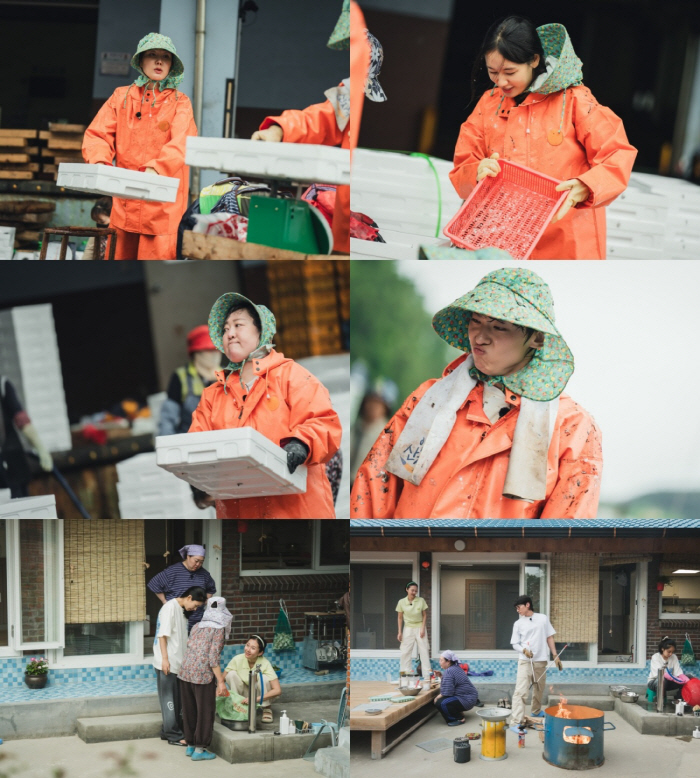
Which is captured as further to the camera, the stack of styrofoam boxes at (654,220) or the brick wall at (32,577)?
the brick wall at (32,577)

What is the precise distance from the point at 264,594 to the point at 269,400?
117cm

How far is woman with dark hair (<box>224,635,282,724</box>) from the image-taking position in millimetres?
5738

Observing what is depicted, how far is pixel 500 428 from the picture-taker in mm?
5219

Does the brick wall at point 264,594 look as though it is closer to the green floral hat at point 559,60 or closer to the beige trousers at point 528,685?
the beige trousers at point 528,685

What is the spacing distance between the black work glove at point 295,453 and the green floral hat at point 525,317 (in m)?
0.97

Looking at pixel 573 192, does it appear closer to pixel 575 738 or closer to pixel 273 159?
pixel 273 159

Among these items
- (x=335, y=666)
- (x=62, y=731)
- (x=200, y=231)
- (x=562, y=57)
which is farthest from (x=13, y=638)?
(x=562, y=57)

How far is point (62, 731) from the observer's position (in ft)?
18.6

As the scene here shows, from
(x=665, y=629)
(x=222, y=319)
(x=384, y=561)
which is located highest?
(x=222, y=319)

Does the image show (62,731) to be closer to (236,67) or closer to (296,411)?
(296,411)

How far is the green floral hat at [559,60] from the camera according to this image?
17.3 ft

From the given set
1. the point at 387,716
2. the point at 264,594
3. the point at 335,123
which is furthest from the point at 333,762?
the point at 335,123

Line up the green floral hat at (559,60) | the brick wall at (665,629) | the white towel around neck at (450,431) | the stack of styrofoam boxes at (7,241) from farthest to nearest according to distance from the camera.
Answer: the stack of styrofoam boxes at (7,241), the brick wall at (665,629), the green floral hat at (559,60), the white towel around neck at (450,431)

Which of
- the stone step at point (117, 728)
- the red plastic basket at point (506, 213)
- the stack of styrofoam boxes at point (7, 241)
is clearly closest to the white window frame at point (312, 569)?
the stone step at point (117, 728)
